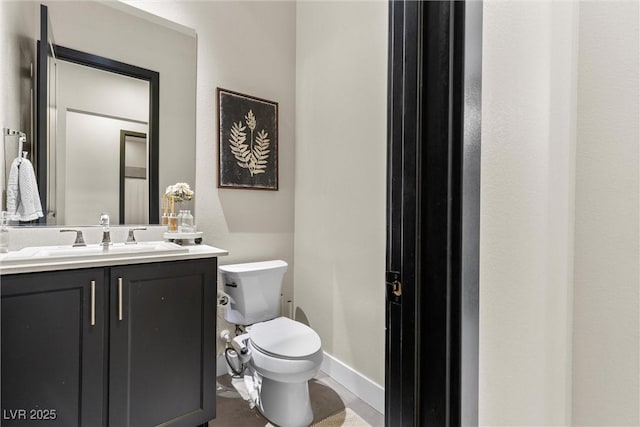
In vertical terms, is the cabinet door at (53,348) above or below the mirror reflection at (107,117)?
below

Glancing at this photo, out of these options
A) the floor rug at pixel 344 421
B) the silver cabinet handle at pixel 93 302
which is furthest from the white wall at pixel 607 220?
the silver cabinet handle at pixel 93 302

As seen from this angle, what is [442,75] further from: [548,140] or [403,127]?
[548,140]

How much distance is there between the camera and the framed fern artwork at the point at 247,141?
72.8 inches

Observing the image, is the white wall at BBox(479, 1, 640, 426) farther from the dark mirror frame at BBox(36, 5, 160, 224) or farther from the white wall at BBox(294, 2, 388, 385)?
the dark mirror frame at BBox(36, 5, 160, 224)

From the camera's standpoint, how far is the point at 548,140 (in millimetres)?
574

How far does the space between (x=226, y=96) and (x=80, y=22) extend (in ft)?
2.30

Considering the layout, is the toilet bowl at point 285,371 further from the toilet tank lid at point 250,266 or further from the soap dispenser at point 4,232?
the soap dispenser at point 4,232

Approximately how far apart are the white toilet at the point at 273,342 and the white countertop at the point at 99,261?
0.42 metres

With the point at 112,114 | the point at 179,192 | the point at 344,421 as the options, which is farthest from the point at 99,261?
the point at 344,421

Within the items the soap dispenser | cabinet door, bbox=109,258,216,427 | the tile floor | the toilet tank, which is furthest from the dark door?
the soap dispenser

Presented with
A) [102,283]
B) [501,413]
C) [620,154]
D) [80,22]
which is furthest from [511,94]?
[80,22]

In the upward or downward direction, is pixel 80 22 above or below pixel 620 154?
above

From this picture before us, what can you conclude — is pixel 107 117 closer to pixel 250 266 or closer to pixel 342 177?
pixel 250 266

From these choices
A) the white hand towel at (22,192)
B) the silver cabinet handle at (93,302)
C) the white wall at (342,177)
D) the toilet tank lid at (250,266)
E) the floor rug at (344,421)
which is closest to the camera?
the silver cabinet handle at (93,302)
